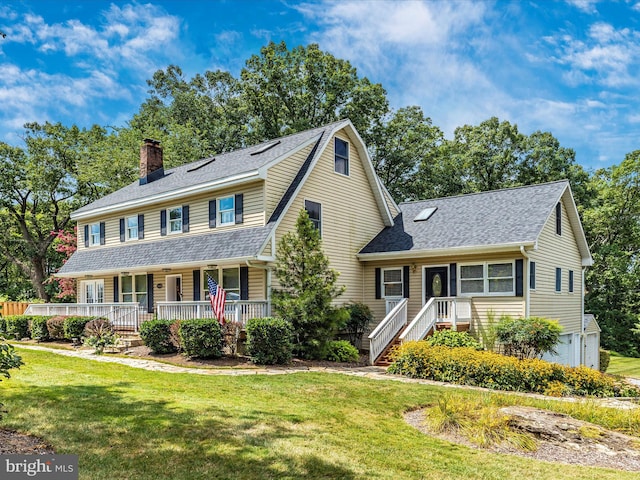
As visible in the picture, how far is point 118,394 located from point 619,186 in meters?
31.5

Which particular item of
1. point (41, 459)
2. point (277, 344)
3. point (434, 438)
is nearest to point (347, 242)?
point (277, 344)

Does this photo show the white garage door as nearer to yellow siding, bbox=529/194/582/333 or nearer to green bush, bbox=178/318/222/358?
yellow siding, bbox=529/194/582/333

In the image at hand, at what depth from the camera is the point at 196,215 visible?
18938 millimetres

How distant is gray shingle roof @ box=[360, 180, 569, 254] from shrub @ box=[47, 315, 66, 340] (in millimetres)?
11552

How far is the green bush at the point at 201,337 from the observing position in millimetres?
13523

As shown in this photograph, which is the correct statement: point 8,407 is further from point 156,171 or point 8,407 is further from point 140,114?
point 140,114

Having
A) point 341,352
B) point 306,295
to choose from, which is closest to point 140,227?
point 306,295

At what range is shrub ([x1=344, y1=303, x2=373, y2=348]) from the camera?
1736 cm

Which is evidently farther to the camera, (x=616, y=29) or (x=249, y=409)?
(x=616, y=29)

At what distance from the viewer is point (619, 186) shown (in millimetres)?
30516

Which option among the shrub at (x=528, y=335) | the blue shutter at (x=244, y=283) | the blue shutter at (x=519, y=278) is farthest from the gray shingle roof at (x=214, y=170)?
the shrub at (x=528, y=335)

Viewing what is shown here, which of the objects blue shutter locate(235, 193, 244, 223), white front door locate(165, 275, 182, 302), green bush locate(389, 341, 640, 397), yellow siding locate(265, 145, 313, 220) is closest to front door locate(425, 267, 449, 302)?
green bush locate(389, 341, 640, 397)

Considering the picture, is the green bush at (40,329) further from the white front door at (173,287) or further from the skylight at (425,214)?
the skylight at (425,214)

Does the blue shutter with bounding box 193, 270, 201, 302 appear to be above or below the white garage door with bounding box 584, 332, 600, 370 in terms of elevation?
above
